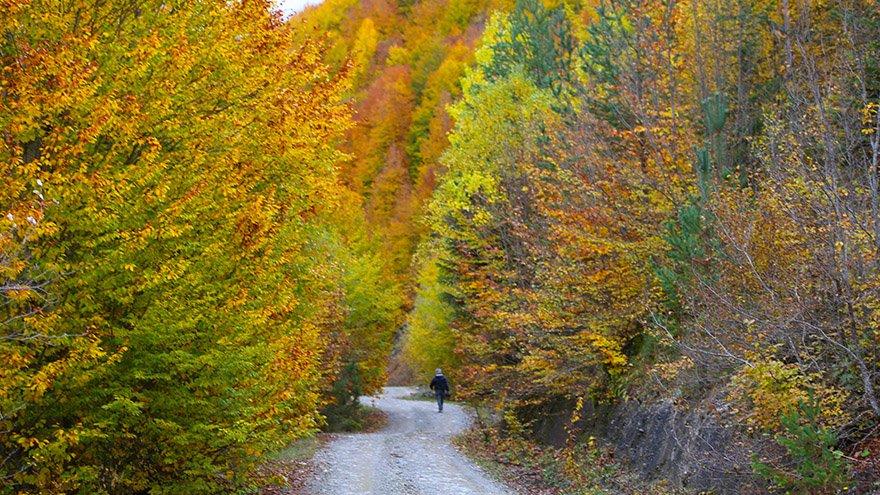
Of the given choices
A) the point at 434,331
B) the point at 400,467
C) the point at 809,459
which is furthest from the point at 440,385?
the point at 809,459

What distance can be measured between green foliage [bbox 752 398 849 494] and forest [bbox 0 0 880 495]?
1.5 inches

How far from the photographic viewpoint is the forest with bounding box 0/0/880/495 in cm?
812

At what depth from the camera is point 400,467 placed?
17156 mm

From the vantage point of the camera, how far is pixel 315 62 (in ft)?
47.3

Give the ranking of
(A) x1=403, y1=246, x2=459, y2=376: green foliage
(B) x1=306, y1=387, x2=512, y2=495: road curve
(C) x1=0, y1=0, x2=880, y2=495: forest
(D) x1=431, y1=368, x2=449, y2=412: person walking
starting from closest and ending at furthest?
(C) x1=0, y1=0, x2=880, y2=495: forest → (B) x1=306, y1=387, x2=512, y2=495: road curve → (A) x1=403, y1=246, x2=459, y2=376: green foliage → (D) x1=431, y1=368, x2=449, y2=412: person walking

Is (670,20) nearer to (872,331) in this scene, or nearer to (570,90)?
(570,90)

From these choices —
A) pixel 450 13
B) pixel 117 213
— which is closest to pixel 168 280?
pixel 117 213

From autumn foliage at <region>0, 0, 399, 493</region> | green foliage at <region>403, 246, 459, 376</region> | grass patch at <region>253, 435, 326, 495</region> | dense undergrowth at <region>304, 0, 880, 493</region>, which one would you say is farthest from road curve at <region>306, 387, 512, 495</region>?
autumn foliage at <region>0, 0, 399, 493</region>

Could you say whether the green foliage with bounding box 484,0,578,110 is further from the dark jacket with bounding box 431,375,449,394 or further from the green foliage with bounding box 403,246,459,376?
the dark jacket with bounding box 431,375,449,394

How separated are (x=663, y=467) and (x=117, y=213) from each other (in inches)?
346

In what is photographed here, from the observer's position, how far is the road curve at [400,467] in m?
14.4

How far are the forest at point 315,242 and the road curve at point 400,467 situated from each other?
177cm

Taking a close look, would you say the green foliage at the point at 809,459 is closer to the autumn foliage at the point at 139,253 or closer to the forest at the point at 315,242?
the forest at the point at 315,242

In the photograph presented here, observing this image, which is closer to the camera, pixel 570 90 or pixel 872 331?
pixel 872 331
